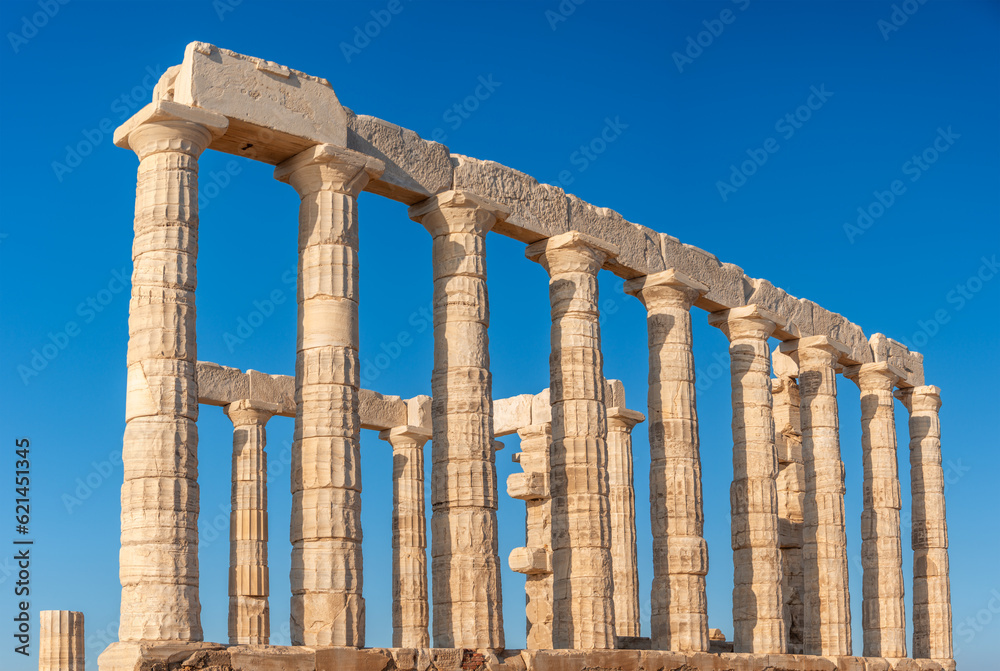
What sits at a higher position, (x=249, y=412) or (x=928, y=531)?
(x=249, y=412)

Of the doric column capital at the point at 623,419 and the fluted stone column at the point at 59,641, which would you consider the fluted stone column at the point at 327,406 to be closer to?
the fluted stone column at the point at 59,641

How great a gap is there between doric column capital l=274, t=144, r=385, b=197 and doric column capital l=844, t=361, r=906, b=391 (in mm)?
17735

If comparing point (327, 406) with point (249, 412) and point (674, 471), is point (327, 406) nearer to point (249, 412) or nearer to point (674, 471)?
point (674, 471)

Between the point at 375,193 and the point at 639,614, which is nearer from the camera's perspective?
the point at 375,193

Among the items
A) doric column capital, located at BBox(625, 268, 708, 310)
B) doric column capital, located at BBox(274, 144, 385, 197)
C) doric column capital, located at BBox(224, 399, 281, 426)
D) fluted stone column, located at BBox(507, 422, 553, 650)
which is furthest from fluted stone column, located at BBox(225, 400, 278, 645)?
doric column capital, located at BBox(274, 144, 385, 197)

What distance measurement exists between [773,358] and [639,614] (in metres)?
7.83

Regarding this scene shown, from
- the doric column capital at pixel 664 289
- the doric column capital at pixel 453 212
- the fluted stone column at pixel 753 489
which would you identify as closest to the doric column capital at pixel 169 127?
the doric column capital at pixel 453 212

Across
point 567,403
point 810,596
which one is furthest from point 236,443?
point 810,596

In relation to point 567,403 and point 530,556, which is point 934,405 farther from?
point 567,403

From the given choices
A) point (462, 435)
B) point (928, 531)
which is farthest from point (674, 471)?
point (928, 531)

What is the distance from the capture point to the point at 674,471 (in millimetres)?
26547

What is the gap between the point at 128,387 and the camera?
18.4m

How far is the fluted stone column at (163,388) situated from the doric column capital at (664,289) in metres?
10.8

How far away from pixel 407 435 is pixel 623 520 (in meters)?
5.79
